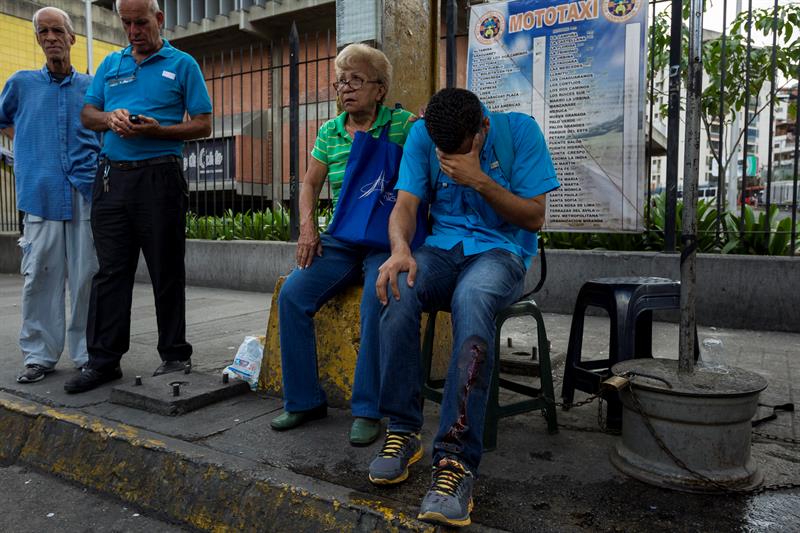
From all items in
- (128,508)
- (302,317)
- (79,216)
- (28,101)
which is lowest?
(128,508)

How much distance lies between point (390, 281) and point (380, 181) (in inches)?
24.3

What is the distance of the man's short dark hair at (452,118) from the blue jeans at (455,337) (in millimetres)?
439

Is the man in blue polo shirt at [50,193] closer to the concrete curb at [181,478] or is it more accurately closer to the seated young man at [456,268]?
the concrete curb at [181,478]

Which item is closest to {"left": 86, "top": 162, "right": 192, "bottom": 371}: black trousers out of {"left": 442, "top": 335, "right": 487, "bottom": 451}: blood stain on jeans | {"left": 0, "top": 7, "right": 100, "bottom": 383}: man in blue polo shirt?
{"left": 0, "top": 7, "right": 100, "bottom": 383}: man in blue polo shirt

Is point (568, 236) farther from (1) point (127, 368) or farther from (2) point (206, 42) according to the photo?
(2) point (206, 42)

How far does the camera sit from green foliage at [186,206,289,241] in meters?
8.01

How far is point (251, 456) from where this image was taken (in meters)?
2.59

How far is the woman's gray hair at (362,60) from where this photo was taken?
9.58 feet

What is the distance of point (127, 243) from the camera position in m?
3.55

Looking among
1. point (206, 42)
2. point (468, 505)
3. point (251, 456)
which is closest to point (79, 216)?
point (251, 456)

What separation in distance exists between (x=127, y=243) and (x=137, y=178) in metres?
0.36

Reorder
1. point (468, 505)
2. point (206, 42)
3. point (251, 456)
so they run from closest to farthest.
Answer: point (468, 505)
point (251, 456)
point (206, 42)

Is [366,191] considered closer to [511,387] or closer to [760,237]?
[511,387]

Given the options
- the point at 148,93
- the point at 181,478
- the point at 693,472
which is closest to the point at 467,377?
the point at 693,472
